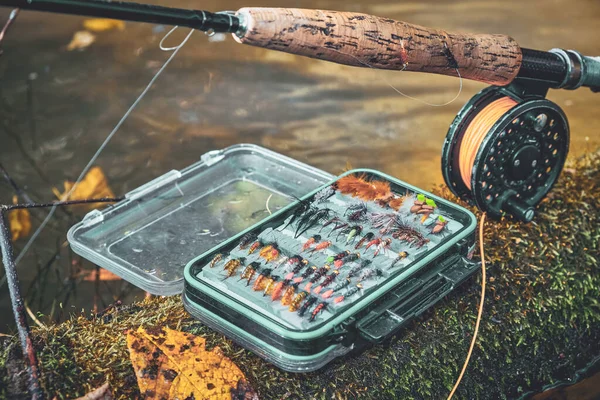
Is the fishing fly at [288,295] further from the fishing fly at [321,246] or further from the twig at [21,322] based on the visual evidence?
the twig at [21,322]

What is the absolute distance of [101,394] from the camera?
186 cm

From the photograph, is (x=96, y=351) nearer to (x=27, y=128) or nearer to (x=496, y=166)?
(x=496, y=166)

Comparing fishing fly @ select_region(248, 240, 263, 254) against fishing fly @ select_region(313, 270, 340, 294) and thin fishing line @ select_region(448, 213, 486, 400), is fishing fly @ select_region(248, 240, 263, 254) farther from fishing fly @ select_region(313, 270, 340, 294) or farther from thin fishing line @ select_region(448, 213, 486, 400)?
thin fishing line @ select_region(448, 213, 486, 400)

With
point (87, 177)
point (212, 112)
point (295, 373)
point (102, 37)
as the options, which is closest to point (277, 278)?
point (295, 373)

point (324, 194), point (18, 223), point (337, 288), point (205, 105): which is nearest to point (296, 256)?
point (337, 288)

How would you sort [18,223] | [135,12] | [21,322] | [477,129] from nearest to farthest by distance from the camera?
[135,12] < [21,322] < [477,129] < [18,223]

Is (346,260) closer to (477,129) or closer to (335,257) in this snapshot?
(335,257)

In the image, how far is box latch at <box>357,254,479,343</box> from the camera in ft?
6.42

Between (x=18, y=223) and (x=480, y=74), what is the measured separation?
2334 mm

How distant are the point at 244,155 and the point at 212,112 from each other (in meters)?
1.54

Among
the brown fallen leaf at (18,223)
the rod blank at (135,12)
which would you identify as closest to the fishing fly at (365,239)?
the rod blank at (135,12)

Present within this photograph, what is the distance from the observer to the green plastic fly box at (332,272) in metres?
1.93

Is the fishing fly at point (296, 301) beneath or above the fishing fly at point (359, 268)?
beneath

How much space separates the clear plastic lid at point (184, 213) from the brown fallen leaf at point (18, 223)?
1.13 meters
